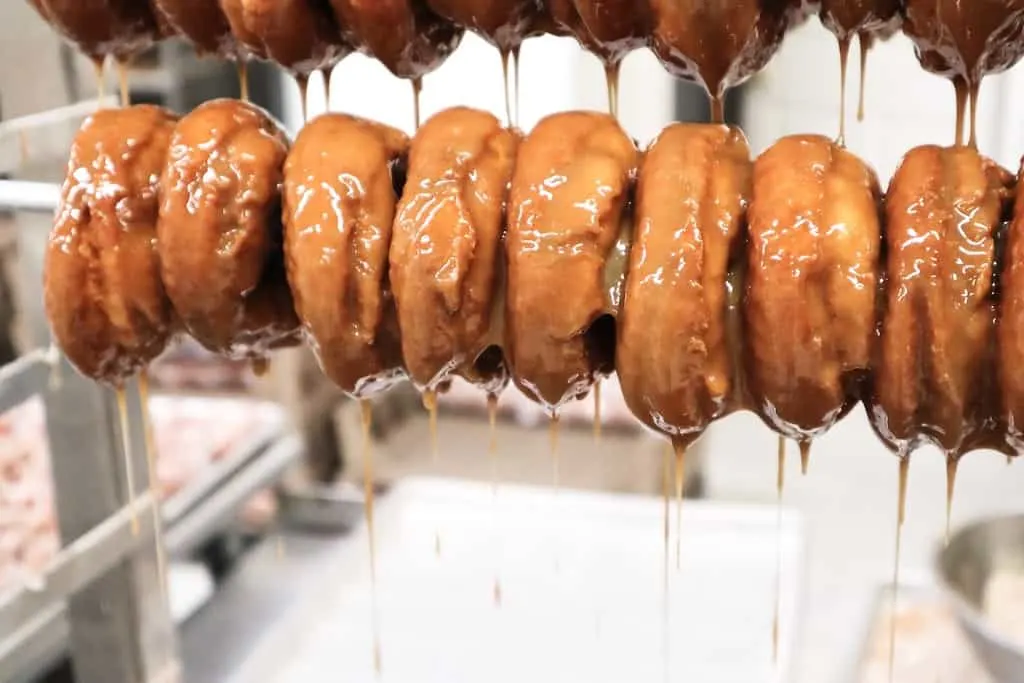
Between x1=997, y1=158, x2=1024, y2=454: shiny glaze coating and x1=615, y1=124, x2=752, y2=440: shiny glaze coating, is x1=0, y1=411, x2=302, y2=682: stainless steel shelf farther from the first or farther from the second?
x1=997, y1=158, x2=1024, y2=454: shiny glaze coating

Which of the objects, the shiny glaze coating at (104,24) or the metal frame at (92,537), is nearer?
the shiny glaze coating at (104,24)

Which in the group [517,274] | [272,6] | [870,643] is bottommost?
[870,643]

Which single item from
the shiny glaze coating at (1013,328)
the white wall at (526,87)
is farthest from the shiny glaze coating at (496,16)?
the white wall at (526,87)

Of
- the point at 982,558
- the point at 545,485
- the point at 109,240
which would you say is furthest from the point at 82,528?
the point at 545,485

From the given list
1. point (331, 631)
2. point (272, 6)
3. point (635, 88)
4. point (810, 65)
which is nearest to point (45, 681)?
point (331, 631)

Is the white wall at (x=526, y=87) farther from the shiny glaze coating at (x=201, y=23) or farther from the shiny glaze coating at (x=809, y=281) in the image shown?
the shiny glaze coating at (x=809, y=281)

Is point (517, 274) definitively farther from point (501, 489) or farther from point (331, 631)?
point (501, 489)
